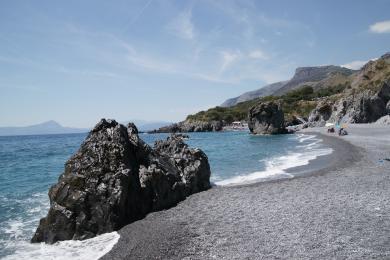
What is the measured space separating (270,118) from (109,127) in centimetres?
8757

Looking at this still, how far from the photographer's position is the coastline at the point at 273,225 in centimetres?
1158

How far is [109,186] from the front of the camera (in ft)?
54.8

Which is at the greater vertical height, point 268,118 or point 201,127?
point 268,118

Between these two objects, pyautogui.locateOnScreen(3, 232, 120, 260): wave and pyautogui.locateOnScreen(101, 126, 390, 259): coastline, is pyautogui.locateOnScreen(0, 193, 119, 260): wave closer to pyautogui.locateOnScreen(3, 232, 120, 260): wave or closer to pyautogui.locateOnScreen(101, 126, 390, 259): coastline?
pyautogui.locateOnScreen(3, 232, 120, 260): wave

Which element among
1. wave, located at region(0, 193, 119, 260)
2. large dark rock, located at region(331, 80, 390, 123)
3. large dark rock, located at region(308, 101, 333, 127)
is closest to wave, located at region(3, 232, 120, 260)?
wave, located at region(0, 193, 119, 260)

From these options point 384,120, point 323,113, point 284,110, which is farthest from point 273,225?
point 284,110

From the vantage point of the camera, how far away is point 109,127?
19.8 metres

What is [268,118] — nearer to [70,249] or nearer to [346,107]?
[346,107]

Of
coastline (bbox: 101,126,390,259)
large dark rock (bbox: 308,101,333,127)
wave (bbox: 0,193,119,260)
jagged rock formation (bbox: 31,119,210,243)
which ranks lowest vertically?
wave (bbox: 0,193,119,260)

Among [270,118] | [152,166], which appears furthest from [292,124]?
[152,166]

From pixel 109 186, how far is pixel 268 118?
9053 centimetres

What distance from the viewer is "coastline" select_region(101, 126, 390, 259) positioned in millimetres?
11578

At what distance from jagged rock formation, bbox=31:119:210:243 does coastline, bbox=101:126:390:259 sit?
853 mm

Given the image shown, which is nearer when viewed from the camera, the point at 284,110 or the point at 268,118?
the point at 268,118
